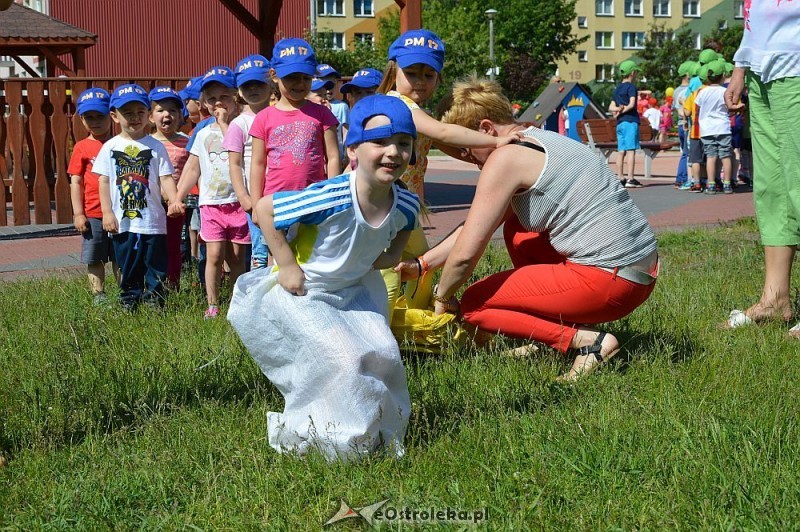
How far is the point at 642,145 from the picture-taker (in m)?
19.3

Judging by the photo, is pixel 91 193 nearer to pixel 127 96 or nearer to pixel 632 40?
pixel 127 96

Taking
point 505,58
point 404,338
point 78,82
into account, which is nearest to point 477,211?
point 404,338

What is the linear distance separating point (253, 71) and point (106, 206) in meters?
1.29

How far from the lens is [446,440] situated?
3734 mm

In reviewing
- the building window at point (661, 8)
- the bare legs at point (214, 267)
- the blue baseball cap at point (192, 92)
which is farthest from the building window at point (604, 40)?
the bare legs at point (214, 267)

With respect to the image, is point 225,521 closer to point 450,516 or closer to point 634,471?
point 450,516

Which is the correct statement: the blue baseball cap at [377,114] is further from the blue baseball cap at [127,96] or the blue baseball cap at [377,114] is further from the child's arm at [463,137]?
the blue baseball cap at [127,96]

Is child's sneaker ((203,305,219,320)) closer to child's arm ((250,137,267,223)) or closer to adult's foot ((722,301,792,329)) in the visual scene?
child's arm ((250,137,267,223))

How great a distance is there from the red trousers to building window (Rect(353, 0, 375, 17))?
73.8 meters

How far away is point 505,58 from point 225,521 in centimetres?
6504

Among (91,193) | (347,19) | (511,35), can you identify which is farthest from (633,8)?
(91,193)

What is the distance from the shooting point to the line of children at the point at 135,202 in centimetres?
673

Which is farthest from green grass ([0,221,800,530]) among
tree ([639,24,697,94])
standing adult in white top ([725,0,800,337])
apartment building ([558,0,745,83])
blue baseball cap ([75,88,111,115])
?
apartment building ([558,0,745,83])

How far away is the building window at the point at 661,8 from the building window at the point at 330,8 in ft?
109
